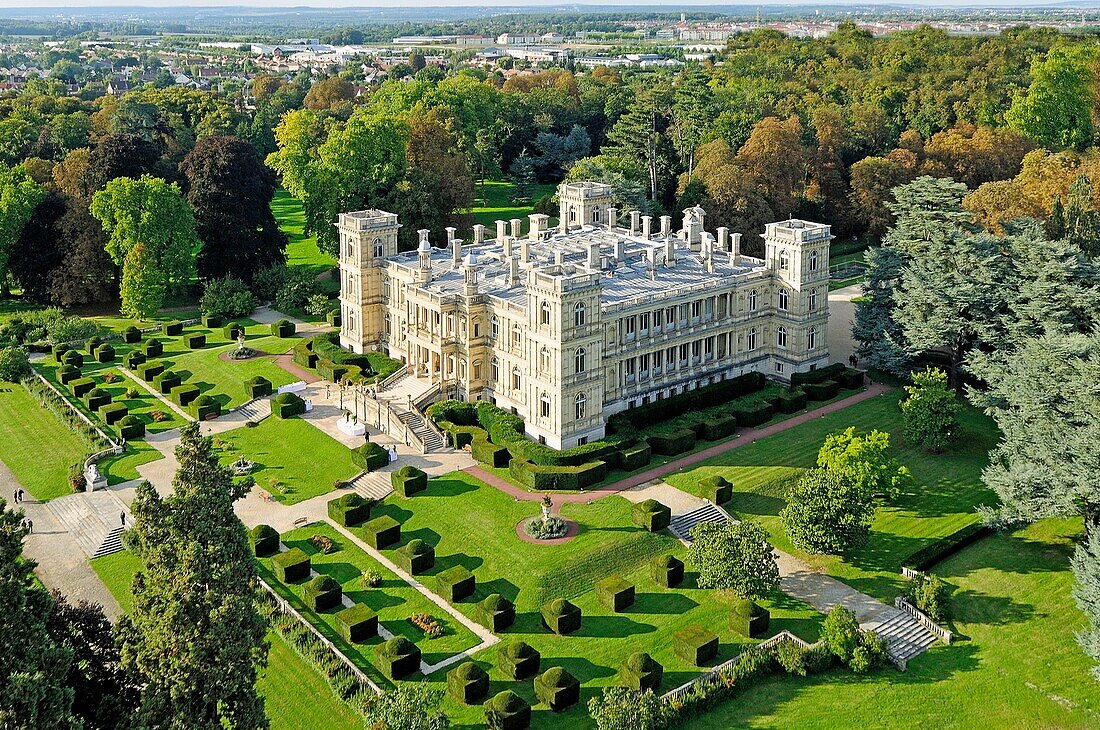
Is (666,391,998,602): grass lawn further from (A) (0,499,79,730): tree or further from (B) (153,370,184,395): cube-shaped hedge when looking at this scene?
(B) (153,370,184,395): cube-shaped hedge

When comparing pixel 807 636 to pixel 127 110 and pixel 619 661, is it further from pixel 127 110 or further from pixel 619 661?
pixel 127 110

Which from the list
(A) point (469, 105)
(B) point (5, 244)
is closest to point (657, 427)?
(B) point (5, 244)

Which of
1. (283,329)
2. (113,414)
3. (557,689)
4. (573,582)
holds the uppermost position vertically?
(283,329)

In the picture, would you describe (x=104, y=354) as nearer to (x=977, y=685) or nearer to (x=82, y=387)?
(x=82, y=387)

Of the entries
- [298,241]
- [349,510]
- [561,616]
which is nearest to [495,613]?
[561,616]

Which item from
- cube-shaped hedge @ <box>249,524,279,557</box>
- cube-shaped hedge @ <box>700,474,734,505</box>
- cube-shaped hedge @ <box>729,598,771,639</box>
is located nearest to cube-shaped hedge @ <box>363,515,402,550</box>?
cube-shaped hedge @ <box>249,524,279,557</box>
